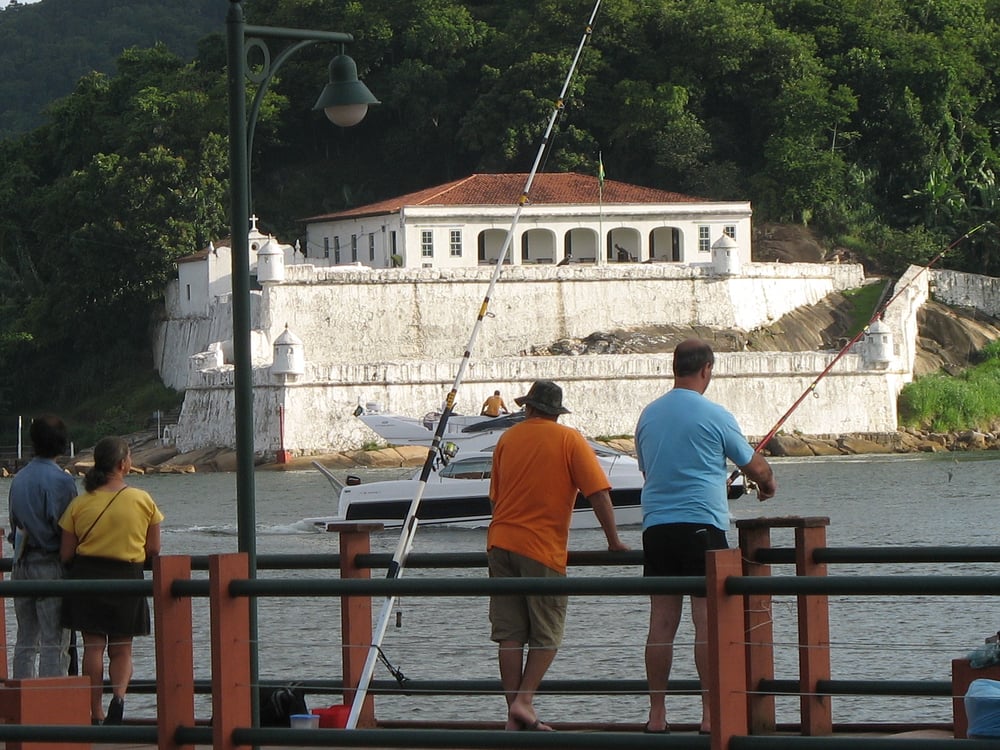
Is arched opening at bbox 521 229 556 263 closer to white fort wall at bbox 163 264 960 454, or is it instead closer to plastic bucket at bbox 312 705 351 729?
white fort wall at bbox 163 264 960 454

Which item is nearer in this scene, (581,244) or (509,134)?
(581,244)

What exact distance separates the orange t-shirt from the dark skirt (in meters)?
1.73

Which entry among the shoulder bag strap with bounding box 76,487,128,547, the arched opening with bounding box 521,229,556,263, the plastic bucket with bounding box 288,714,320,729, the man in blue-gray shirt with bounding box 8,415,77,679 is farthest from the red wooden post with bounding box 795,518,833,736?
the arched opening with bounding box 521,229,556,263

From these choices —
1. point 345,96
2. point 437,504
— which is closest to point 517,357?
point 437,504

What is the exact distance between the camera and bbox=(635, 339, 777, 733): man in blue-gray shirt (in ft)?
25.4

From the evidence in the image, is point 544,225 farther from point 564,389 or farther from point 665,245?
point 564,389

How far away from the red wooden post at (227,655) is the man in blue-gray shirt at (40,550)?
285 cm

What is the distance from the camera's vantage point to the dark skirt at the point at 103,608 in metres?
8.48

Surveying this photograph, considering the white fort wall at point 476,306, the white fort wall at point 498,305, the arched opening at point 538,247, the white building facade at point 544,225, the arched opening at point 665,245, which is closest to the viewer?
the white fort wall at point 476,306

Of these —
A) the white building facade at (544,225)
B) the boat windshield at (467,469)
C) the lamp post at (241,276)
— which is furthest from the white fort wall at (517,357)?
the lamp post at (241,276)

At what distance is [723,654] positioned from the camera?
18.0 feet

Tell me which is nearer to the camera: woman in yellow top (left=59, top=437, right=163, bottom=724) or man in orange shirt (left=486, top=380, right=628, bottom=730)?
man in orange shirt (left=486, top=380, right=628, bottom=730)

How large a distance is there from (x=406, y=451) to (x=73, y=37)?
10099 cm

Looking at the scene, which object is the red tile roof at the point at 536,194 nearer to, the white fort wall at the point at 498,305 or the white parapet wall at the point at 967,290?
the white fort wall at the point at 498,305
